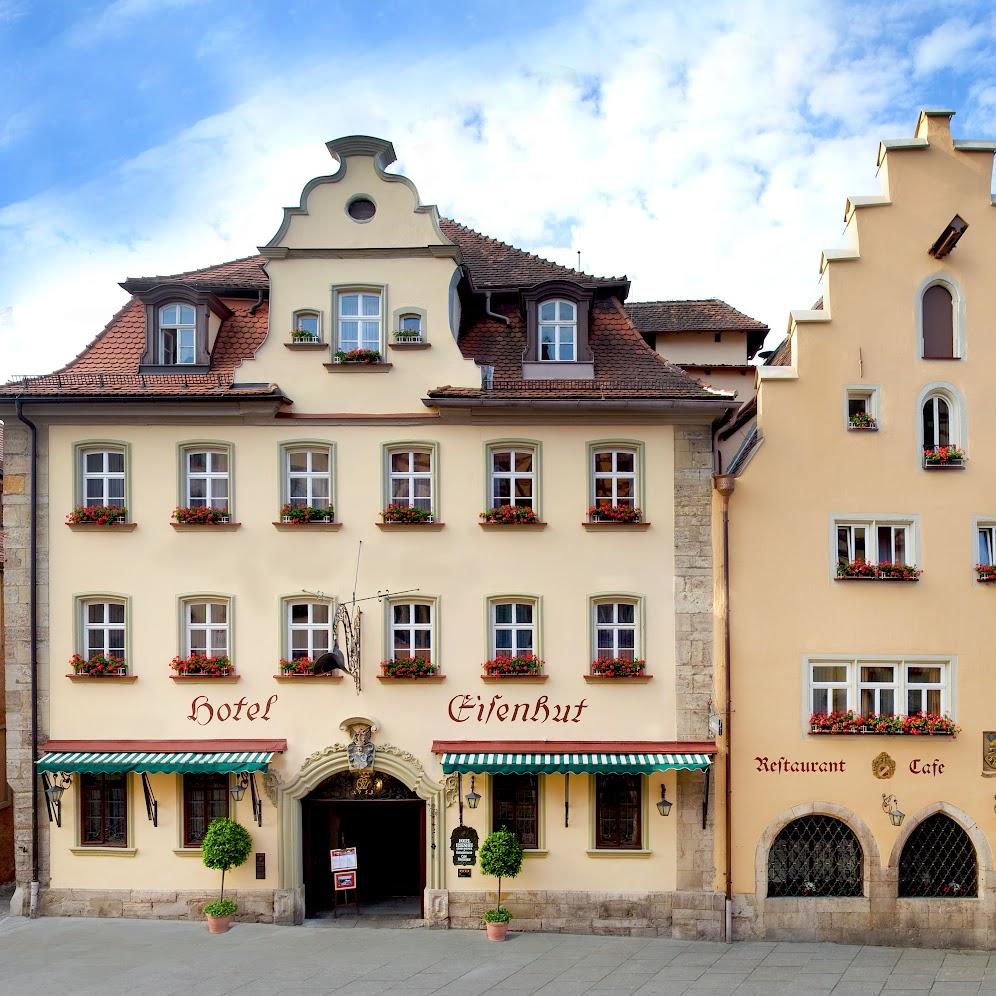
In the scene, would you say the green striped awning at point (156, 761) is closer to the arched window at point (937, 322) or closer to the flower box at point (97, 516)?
the flower box at point (97, 516)

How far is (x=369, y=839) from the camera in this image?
68.2ft

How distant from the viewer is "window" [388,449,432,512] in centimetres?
1973

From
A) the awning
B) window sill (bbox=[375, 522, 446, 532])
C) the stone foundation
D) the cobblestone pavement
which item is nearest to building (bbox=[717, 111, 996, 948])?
the stone foundation

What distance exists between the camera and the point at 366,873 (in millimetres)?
20906

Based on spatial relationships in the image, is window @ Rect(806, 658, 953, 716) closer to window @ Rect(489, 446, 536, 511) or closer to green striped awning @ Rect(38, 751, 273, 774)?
window @ Rect(489, 446, 536, 511)

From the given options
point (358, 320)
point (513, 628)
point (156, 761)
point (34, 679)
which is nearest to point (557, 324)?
point (358, 320)

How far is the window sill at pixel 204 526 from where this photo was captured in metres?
19.4

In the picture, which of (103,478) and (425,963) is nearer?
(425,963)

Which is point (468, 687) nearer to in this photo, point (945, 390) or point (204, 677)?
point (204, 677)

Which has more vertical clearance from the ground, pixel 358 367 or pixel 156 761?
pixel 358 367

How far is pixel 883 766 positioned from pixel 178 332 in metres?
16.5

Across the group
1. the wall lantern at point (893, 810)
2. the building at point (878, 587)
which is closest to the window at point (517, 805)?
the building at point (878, 587)

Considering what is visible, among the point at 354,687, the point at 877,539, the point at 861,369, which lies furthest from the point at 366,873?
the point at 861,369

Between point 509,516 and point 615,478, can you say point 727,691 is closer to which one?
point 615,478
